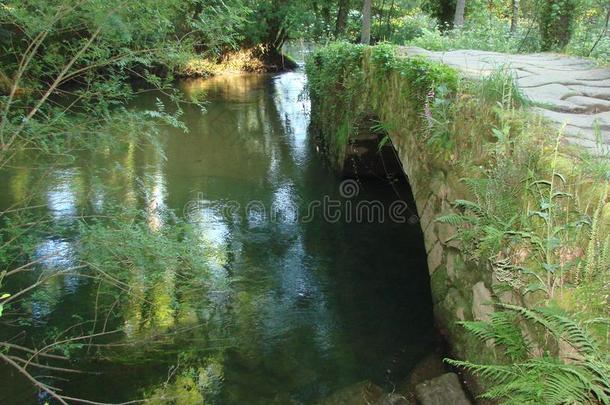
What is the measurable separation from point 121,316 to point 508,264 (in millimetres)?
3743

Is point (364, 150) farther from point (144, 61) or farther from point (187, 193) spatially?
point (144, 61)

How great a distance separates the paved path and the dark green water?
2.29 m

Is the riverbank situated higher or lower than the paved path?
lower

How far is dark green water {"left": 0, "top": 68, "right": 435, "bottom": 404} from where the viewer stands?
4129mm

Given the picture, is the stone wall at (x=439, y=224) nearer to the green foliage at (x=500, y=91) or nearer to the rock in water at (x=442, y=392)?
the rock in water at (x=442, y=392)

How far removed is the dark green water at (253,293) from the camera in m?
4.13

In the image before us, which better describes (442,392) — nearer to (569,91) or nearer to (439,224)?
(439,224)

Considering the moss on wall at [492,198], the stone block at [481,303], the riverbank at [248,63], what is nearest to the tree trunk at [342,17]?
the riverbank at [248,63]

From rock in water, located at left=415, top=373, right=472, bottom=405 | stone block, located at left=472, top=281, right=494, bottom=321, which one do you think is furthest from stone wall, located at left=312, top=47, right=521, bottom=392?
rock in water, located at left=415, top=373, right=472, bottom=405

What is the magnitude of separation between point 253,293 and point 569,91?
12.2 feet

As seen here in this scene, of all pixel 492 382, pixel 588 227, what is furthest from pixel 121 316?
pixel 588 227

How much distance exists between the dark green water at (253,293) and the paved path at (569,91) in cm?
229

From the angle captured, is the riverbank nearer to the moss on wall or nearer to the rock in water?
the moss on wall

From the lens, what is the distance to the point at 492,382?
302 cm
